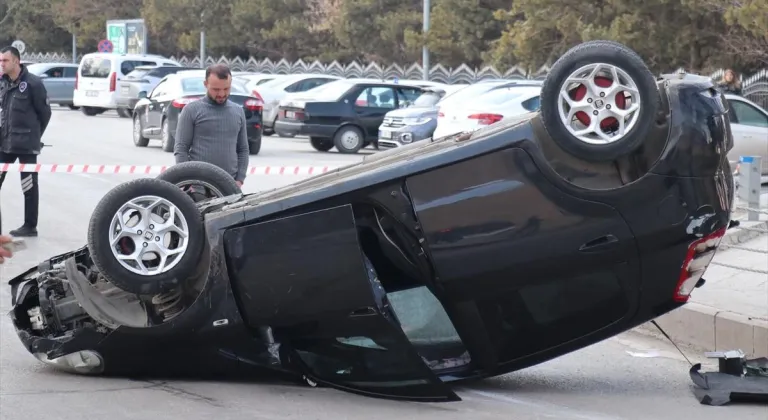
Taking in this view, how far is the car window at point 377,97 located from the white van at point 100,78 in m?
12.0

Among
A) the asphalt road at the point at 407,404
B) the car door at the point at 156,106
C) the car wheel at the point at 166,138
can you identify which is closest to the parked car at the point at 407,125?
the car wheel at the point at 166,138

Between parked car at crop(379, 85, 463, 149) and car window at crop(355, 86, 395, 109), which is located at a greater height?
car window at crop(355, 86, 395, 109)

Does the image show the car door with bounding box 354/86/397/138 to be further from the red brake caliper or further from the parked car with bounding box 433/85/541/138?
the red brake caliper

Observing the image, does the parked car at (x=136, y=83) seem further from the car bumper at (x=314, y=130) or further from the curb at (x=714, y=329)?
the curb at (x=714, y=329)

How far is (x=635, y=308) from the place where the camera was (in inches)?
245

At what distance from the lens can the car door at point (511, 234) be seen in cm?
602

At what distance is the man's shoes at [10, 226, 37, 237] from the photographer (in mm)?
12547

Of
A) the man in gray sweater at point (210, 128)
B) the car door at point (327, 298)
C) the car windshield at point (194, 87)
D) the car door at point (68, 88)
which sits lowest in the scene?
the car door at point (68, 88)

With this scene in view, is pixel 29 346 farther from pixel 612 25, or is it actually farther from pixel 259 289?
pixel 612 25

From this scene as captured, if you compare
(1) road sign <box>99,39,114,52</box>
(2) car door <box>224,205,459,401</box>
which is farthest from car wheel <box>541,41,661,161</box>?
(1) road sign <box>99,39,114,52</box>

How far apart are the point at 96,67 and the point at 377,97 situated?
13398 millimetres

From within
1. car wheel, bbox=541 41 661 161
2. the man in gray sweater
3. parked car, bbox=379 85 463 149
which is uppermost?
car wheel, bbox=541 41 661 161

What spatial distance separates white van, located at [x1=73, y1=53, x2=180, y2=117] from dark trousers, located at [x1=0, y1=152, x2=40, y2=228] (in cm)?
2393

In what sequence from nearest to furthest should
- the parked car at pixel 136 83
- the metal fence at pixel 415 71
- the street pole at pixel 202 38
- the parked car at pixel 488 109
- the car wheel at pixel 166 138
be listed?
the parked car at pixel 488 109 < the car wheel at pixel 166 138 < the metal fence at pixel 415 71 < the parked car at pixel 136 83 < the street pole at pixel 202 38
